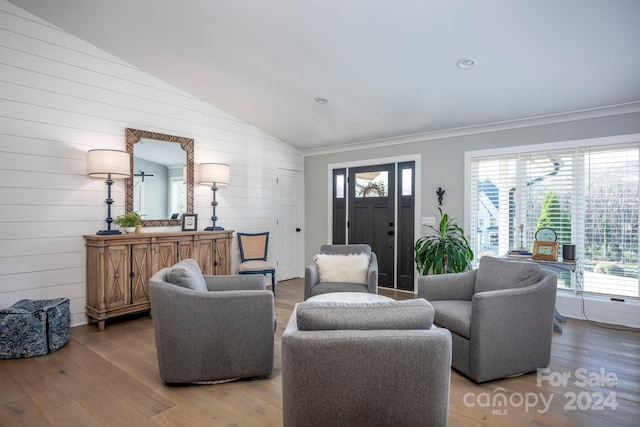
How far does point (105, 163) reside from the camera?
3.58 meters

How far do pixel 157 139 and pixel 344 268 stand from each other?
9.42ft

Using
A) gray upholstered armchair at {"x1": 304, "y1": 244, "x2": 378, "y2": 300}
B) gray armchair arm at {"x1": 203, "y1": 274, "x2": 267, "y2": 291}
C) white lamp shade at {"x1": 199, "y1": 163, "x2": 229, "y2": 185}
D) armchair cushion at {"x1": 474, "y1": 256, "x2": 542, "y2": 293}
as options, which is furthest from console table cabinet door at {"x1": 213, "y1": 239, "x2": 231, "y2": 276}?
armchair cushion at {"x1": 474, "y1": 256, "x2": 542, "y2": 293}

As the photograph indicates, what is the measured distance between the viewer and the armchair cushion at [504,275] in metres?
2.76

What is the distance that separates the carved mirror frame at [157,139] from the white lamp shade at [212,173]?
0.63 ft

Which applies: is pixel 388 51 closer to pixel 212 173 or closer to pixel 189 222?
pixel 212 173

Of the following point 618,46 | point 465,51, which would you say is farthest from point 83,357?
point 618,46

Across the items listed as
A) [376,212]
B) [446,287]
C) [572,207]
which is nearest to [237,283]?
[446,287]

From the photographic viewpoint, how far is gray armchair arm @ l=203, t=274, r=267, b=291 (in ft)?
9.73

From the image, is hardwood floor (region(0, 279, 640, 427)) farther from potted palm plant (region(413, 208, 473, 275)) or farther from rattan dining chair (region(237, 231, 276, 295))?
rattan dining chair (region(237, 231, 276, 295))

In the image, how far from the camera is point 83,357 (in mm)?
2898

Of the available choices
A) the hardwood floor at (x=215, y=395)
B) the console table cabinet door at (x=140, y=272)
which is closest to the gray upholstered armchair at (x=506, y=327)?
the hardwood floor at (x=215, y=395)

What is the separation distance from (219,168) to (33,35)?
2280 millimetres

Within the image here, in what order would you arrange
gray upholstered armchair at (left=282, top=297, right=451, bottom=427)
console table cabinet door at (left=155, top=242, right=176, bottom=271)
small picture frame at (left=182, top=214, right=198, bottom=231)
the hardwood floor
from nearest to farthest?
gray upholstered armchair at (left=282, top=297, right=451, bottom=427) < the hardwood floor < console table cabinet door at (left=155, top=242, right=176, bottom=271) < small picture frame at (left=182, top=214, right=198, bottom=231)

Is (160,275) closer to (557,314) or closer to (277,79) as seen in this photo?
(277,79)
